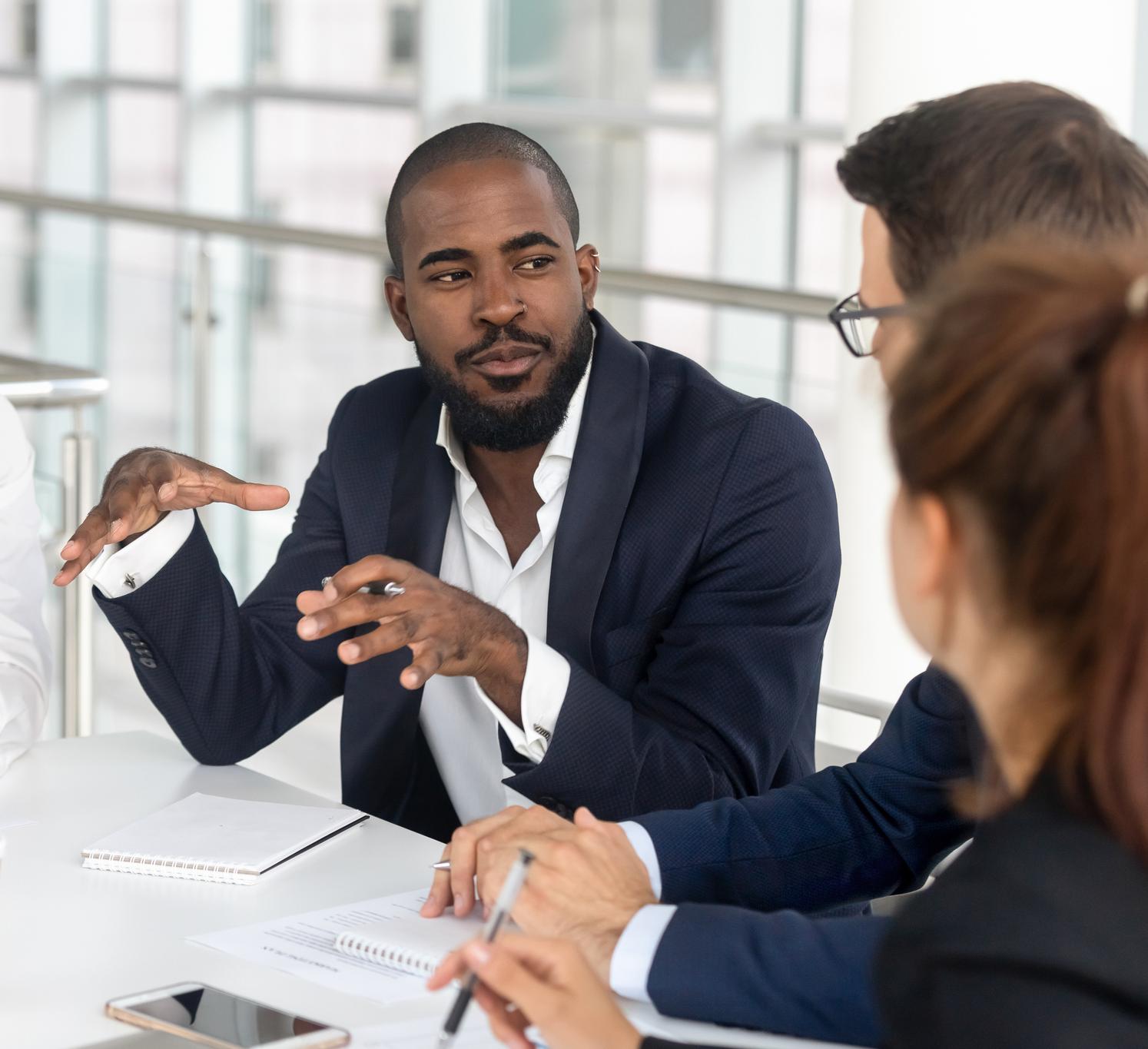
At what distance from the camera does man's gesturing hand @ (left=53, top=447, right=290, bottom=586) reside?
1.78 m

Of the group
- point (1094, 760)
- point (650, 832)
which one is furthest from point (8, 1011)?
point (1094, 760)

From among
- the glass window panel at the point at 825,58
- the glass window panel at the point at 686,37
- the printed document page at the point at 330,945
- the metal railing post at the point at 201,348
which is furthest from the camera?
the glass window panel at the point at 686,37

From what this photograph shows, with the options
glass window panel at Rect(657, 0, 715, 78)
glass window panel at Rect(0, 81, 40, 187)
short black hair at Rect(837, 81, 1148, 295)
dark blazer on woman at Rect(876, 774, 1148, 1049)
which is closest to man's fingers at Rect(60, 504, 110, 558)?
short black hair at Rect(837, 81, 1148, 295)

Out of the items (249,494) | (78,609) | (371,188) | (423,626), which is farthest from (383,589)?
(371,188)

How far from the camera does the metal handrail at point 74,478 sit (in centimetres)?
282

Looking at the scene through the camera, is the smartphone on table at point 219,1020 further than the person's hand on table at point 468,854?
No

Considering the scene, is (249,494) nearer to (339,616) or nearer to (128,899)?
(339,616)

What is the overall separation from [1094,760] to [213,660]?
1293mm

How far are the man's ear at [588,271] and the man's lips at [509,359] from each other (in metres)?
0.11

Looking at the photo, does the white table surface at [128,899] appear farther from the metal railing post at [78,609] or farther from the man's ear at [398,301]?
the metal railing post at [78,609]

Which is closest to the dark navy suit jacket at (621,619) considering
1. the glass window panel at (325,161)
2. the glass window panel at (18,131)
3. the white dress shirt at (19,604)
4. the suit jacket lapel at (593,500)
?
the suit jacket lapel at (593,500)

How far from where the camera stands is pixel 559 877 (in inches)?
50.8

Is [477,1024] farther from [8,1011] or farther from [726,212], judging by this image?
[726,212]

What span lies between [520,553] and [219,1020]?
91 centimetres
